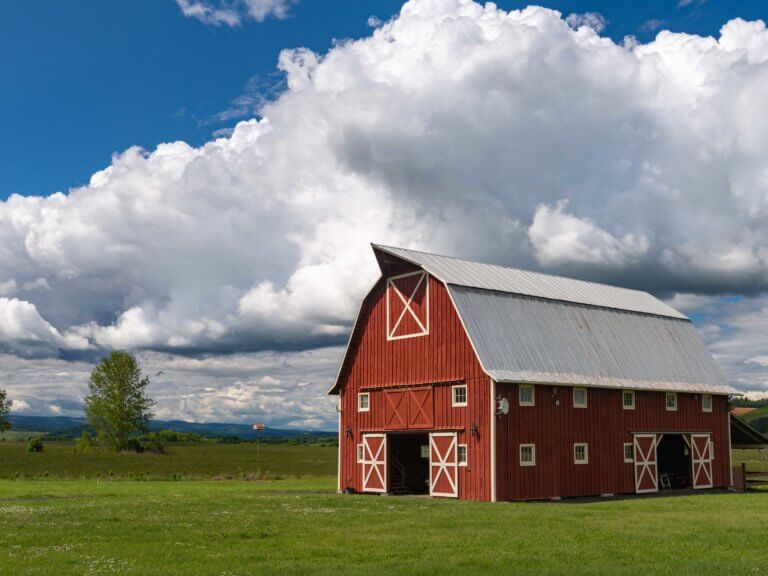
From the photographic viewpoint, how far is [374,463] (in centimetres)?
4119

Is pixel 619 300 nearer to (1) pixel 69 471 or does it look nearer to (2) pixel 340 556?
(2) pixel 340 556

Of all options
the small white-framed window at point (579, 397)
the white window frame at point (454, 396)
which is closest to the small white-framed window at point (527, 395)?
the white window frame at point (454, 396)

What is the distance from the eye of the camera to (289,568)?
16625mm

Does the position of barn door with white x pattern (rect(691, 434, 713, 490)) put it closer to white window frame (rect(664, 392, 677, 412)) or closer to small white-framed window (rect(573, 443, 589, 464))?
white window frame (rect(664, 392, 677, 412))

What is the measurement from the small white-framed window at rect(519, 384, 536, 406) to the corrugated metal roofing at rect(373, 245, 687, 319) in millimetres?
4937

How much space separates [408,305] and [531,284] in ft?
24.0

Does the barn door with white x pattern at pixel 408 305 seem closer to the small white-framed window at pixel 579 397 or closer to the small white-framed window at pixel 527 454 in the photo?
the small white-framed window at pixel 527 454

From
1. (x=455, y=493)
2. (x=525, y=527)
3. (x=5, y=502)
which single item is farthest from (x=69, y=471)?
(x=525, y=527)

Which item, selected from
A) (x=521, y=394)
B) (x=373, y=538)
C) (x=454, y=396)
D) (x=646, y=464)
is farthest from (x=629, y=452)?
(x=373, y=538)

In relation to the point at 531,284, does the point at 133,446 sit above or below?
below

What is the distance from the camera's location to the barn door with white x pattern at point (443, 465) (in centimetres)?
3650

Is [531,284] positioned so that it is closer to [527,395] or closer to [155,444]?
[527,395]

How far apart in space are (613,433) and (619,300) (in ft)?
33.1

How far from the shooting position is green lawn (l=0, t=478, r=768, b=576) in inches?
670
